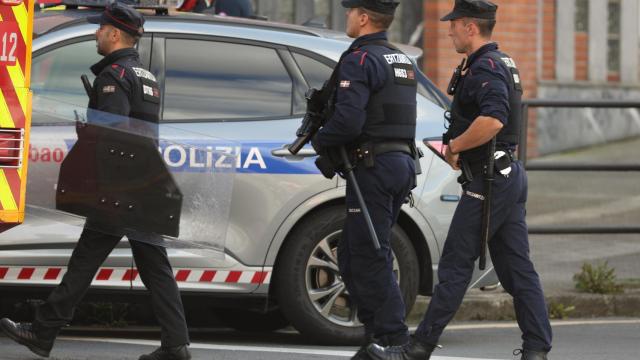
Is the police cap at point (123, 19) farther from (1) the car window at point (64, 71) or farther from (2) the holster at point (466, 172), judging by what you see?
(2) the holster at point (466, 172)

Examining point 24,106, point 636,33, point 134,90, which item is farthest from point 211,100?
point 636,33

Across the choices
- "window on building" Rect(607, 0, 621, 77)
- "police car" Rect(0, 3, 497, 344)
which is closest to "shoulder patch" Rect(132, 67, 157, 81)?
"police car" Rect(0, 3, 497, 344)

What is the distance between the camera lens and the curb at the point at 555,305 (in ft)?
29.9

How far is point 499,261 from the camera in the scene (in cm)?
677

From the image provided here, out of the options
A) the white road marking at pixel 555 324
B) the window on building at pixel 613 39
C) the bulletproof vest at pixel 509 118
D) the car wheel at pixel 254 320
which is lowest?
the white road marking at pixel 555 324

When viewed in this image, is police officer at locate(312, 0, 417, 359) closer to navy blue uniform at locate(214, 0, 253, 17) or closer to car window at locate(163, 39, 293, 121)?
car window at locate(163, 39, 293, 121)

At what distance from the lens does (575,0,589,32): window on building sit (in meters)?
16.2

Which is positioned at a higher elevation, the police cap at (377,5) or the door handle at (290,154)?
the police cap at (377,5)

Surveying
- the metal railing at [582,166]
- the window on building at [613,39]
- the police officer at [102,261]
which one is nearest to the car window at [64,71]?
the police officer at [102,261]

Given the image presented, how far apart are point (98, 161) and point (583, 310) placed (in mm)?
4054

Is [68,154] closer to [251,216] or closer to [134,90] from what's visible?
[134,90]

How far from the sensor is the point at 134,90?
22.0 ft

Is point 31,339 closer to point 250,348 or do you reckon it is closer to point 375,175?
point 250,348

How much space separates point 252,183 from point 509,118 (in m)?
1.50
